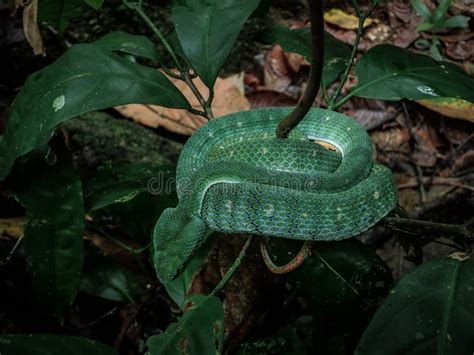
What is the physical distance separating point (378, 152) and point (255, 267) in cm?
187

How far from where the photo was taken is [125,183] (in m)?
2.38

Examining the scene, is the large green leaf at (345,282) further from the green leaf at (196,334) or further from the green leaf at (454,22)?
the green leaf at (454,22)

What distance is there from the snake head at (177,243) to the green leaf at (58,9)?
1593 mm

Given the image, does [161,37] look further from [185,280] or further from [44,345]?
[44,345]

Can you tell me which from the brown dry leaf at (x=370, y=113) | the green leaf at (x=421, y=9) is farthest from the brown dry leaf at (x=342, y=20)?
the brown dry leaf at (x=370, y=113)

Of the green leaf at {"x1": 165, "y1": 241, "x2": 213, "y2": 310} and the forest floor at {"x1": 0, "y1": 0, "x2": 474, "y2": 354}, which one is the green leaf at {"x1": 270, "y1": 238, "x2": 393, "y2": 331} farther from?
the green leaf at {"x1": 165, "y1": 241, "x2": 213, "y2": 310}

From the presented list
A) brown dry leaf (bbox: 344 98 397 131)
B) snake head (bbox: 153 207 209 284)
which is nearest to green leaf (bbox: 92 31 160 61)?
snake head (bbox: 153 207 209 284)

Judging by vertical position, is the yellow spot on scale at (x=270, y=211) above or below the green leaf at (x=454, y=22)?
above

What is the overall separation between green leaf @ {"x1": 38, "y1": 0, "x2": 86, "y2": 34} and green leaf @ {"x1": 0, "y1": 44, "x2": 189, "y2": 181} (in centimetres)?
83

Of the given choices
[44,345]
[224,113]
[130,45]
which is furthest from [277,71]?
[44,345]

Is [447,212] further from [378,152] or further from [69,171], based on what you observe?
[69,171]

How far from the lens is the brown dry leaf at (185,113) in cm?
354

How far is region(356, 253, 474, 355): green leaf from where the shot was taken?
1.45 m

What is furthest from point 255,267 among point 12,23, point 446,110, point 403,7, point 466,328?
point 403,7
